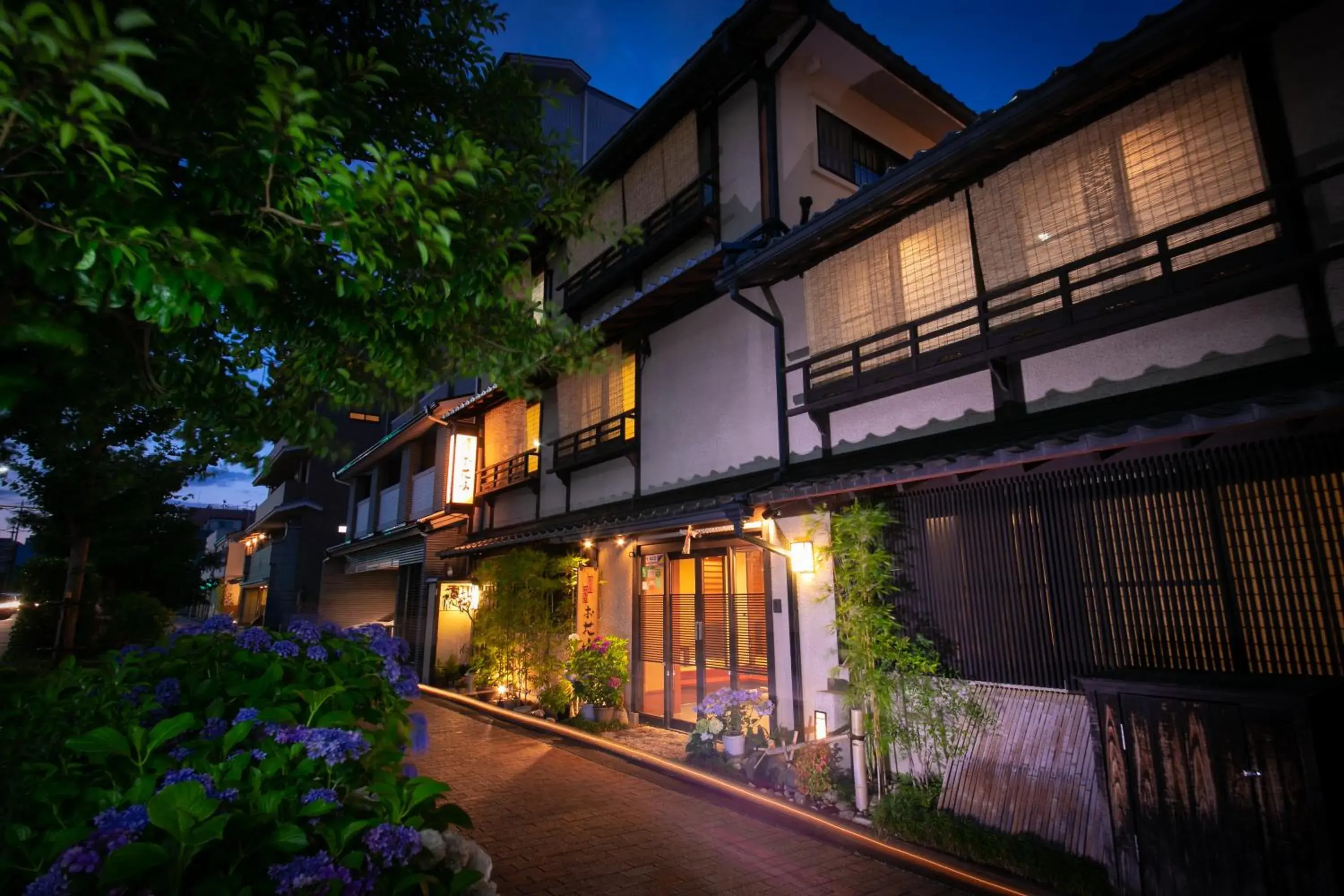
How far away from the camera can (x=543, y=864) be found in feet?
19.8

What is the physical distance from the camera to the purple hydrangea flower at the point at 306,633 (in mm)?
4645

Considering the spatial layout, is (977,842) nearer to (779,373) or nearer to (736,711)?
(736,711)

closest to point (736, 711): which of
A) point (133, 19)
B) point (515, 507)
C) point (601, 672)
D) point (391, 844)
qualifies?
point (601, 672)

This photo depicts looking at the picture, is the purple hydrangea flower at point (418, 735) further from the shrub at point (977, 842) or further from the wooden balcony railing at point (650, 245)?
the wooden balcony railing at point (650, 245)

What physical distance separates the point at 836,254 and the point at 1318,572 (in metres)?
6.16

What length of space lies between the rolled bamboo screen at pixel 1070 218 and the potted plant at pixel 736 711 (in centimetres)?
478

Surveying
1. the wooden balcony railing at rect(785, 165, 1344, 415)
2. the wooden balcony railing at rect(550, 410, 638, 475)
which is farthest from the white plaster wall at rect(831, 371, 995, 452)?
the wooden balcony railing at rect(550, 410, 638, 475)

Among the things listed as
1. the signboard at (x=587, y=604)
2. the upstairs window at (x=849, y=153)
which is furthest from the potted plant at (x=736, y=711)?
the upstairs window at (x=849, y=153)

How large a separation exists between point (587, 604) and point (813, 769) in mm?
6689

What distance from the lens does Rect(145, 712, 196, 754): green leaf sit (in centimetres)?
292

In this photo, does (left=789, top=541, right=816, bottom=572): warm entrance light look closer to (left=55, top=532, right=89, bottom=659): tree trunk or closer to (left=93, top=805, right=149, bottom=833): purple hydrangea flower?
(left=93, top=805, right=149, bottom=833): purple hydrangea flower

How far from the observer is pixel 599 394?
14.2 m

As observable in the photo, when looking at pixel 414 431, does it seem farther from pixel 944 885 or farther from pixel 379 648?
pixel 944 885

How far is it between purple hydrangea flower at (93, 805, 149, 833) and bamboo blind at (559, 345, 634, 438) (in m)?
10.8
